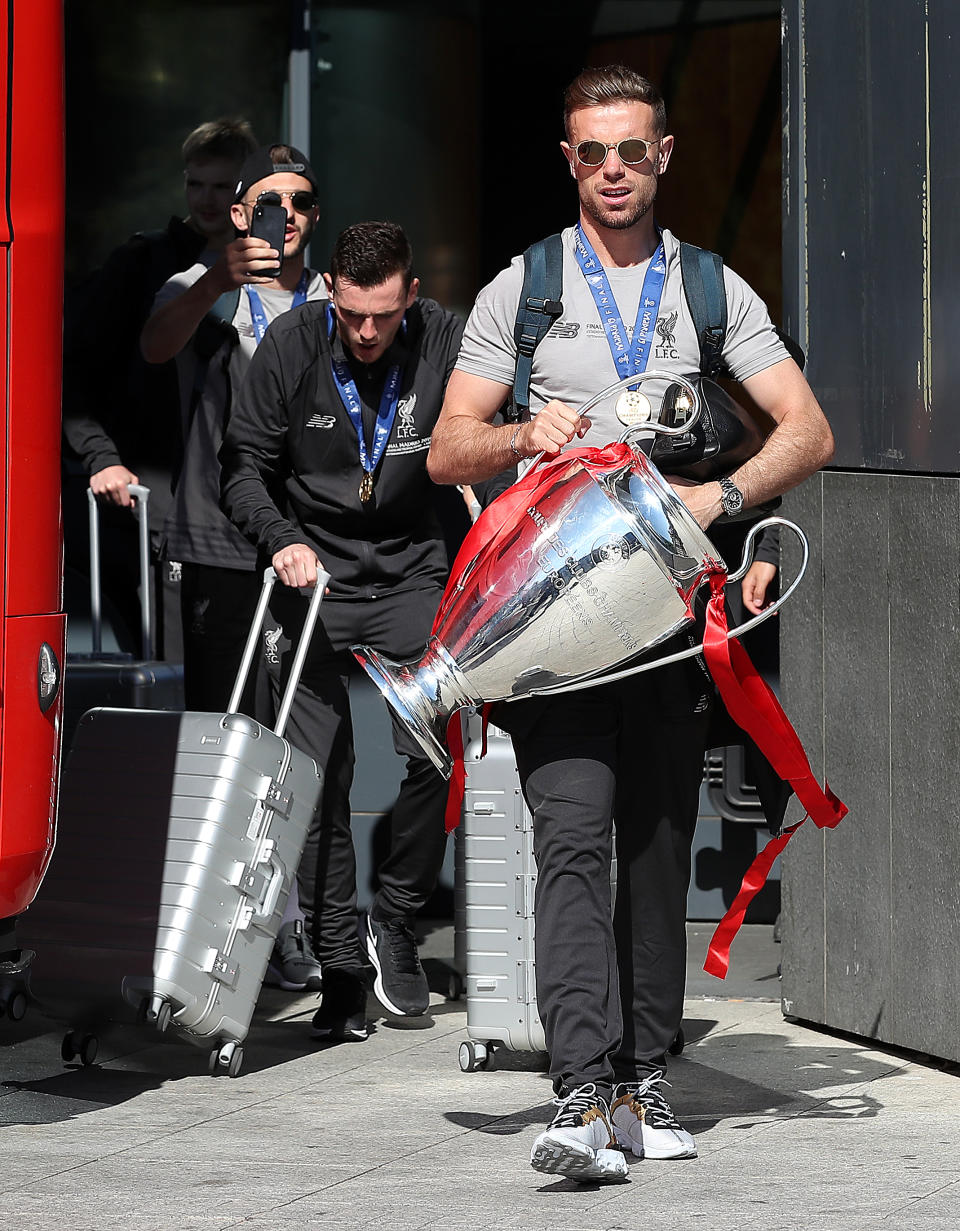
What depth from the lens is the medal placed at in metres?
4.66

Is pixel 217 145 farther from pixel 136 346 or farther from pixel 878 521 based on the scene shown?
pixel 878 521

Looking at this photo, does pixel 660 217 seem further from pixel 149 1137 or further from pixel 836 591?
pixel 149 1137

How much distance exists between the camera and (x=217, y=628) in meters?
6.89

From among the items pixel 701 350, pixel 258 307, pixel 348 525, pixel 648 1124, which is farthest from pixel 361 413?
pixel 648 1124

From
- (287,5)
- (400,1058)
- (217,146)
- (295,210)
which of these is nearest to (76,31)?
(287,5)

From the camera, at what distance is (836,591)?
19.8ft

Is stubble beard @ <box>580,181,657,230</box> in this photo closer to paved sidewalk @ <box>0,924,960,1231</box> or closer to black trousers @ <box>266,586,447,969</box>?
black trousers @ <box>266,586,447,969</box>

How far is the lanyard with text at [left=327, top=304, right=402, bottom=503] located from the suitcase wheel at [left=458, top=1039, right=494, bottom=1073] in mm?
1530

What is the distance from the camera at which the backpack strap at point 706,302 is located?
16.2 feet

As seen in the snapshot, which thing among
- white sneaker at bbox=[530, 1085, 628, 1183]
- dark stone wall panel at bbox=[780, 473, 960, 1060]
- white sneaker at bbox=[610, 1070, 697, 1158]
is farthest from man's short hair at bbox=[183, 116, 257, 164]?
white sneaker at bbox=[530, 1085, 628, 1183]

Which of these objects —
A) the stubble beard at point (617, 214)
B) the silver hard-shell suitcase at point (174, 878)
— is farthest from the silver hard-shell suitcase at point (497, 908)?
the stubble beard at point (617, 214)

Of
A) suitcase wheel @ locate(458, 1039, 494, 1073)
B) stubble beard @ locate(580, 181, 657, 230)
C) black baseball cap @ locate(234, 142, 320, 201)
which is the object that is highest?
black baseball cap @ locate(234, 142, 320, 201)

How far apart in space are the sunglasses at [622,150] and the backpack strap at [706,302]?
0.24 metres

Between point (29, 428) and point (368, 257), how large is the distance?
155 cm
